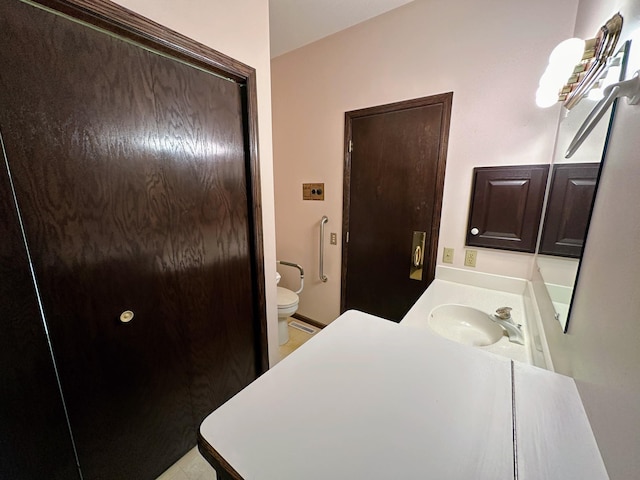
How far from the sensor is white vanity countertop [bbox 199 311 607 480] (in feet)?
1.35

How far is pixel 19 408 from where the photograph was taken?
743 mm

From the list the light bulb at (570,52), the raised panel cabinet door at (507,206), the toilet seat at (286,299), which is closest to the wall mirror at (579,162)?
the light bulb at (570,52)

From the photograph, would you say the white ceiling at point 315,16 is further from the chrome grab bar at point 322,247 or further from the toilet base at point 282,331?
the toilet base at point 282,331

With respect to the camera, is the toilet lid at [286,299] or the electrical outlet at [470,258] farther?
the toilet lid at [286,299]

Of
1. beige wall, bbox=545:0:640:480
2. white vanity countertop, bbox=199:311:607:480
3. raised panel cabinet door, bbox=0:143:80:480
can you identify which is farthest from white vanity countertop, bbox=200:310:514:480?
raised panel cabinet door, bbox=0:143:80:480

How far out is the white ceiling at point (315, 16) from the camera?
5.02 feet

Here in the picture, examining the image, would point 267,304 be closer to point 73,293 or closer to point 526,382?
point 73,293

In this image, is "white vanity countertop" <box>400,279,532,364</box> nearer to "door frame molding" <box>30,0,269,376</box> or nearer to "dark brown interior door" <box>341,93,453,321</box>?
"dark brown interior door" <box>341,93,453,321</box>

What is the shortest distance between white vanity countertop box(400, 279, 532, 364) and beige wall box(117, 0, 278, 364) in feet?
2.85

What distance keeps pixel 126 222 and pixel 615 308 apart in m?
1.36

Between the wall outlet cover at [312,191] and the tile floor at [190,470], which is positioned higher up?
the wall outlet cover at [312,191]

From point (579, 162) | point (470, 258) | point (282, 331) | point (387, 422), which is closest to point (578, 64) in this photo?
point (579, 162)

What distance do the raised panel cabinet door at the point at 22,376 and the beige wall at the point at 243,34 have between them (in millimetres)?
749

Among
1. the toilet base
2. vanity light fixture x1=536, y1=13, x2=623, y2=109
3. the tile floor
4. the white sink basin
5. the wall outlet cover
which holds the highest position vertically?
vanity light fixture x1=536, y1=13, x2=623, y2=109
